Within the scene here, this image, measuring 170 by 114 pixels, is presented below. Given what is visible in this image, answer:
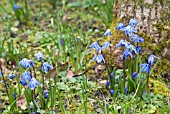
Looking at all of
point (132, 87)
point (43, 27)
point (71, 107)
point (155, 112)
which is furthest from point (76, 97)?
point (43, 27)

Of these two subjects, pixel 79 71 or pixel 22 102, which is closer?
pixel 22 102

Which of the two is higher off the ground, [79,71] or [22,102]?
[79,71]

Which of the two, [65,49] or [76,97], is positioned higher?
[65,49]

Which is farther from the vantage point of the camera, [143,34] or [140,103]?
[143,34]

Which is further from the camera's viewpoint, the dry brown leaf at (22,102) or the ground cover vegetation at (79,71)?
the dry brown leaf at (22,102)

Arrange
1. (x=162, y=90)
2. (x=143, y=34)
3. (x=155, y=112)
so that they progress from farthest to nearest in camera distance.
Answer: (x=143, y=34)
(x=162, y=90)
(x=155, y=112)

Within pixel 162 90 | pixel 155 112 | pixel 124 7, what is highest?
pixel 124 7

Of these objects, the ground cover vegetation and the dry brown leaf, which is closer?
the ground cover vegetation

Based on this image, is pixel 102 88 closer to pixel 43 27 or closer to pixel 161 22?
pixel 161 22

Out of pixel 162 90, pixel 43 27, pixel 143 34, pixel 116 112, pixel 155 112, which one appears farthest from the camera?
pixel 43 27
